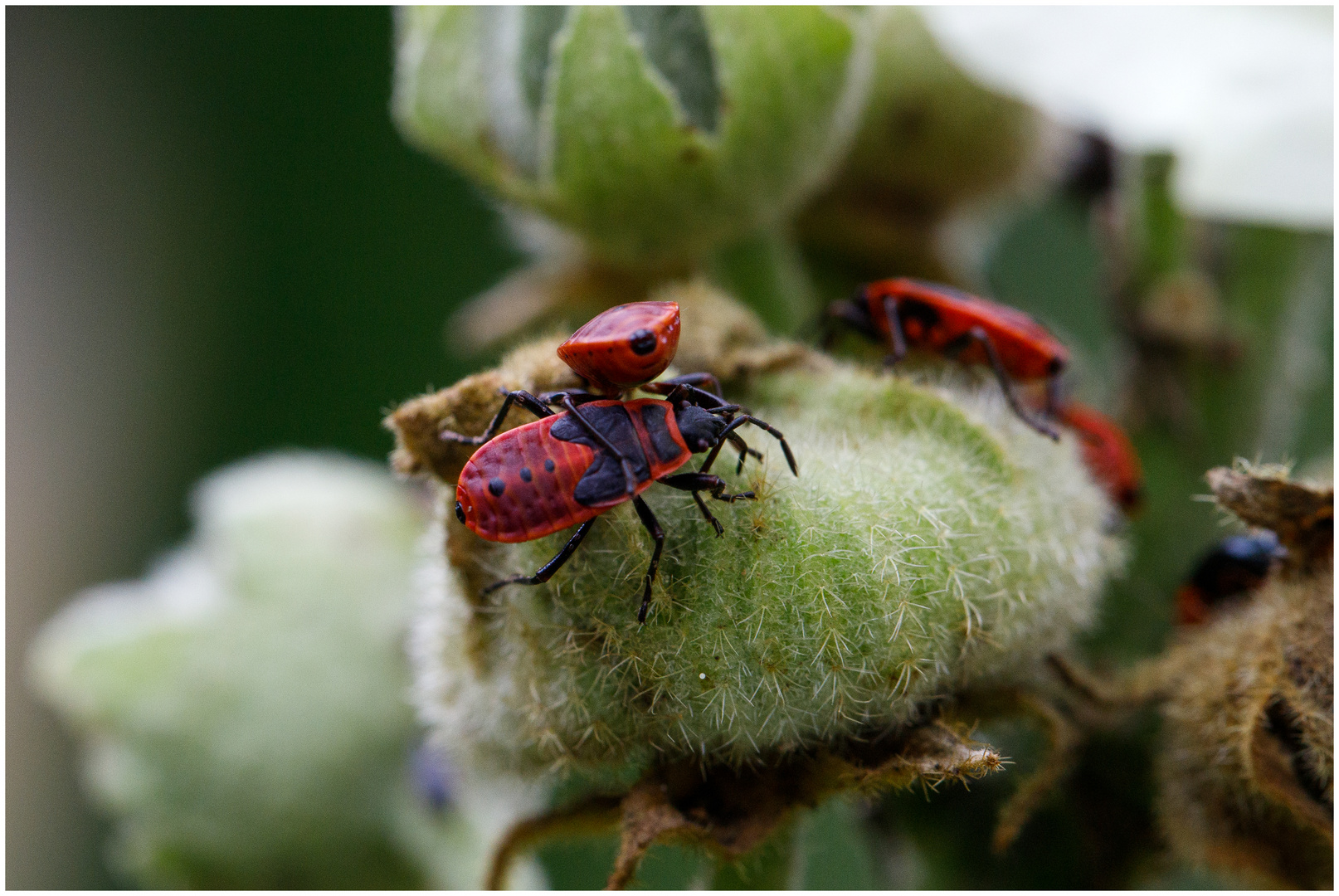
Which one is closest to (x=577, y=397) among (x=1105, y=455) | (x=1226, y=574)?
(x=1105, y=455)

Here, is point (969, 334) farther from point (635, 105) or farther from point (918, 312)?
point (635, 105)

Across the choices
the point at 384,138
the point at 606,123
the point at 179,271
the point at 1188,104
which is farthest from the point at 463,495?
the point at 179,271

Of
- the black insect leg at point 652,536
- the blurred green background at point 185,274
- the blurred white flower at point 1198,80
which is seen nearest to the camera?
the black insect leg at point 652,536

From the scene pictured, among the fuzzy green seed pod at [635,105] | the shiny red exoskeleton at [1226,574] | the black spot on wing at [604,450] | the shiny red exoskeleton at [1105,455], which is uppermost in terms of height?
the fuzzy green seed pod at [635,105]

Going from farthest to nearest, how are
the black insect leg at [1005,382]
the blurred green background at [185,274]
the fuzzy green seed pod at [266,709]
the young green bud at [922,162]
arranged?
the blurred green background at [185,274] < the fuzzy green seed pod at [266,709] < the young green bud at [922,162] < the black insect leg at [1005,382]

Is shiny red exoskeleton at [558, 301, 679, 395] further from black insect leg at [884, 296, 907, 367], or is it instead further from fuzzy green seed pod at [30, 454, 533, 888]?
fuzzy green seed pod at [30, 454, 533, 888]

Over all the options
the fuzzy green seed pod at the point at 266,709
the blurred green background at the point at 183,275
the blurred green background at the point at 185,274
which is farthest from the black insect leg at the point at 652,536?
the blurred green background at the point at 183,275

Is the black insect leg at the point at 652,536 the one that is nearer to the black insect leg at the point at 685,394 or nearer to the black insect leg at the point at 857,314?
the black insect leg at the point at 685,394
